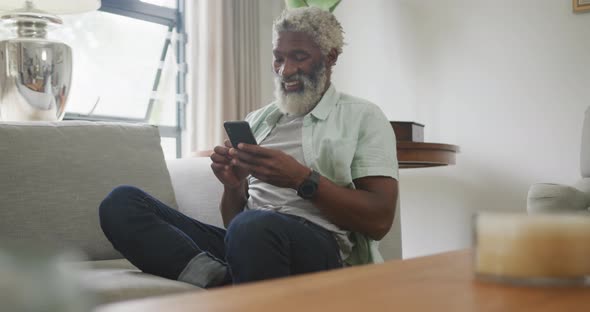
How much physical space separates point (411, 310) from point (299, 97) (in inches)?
52.1

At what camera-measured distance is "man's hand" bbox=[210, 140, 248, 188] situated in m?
1.62

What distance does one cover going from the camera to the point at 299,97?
1.83 meters

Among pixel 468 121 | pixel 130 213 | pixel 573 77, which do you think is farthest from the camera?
pixel 468 121

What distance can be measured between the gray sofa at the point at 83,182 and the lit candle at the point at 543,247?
3.28 feet

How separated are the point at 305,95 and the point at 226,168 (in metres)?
0.32

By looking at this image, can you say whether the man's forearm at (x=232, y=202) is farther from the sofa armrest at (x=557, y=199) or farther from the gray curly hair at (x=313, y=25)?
the sofa armrest at (x=557, y=199)

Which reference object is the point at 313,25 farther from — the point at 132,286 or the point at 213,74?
the point at 213,74

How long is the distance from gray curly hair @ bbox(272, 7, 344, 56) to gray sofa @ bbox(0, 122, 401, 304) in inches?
20.5

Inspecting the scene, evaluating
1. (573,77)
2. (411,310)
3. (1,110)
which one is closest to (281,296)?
(411,310)

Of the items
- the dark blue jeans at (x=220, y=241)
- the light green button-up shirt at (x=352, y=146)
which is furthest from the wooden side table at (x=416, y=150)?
the dark blue jeans at (x=220, y=241)

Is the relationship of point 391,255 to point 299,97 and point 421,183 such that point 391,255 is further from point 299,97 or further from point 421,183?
point 421,183

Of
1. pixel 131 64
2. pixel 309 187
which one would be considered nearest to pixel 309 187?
pixel 309 187

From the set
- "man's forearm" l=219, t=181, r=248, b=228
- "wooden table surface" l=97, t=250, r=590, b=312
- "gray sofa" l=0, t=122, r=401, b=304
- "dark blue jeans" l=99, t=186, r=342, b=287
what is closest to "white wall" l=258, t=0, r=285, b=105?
"gray sofa" l=0, t=122, r=401, b=304

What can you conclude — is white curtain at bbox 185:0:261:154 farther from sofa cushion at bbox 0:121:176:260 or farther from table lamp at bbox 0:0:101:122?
sofa cushion at bbox 0:121:176:260
